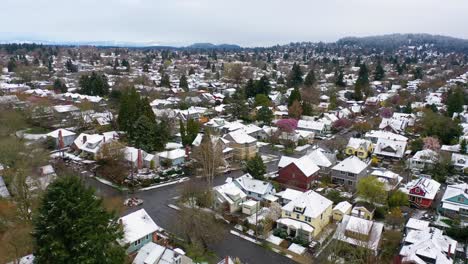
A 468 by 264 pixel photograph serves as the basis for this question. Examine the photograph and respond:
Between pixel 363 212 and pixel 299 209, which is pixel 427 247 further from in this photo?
pixel 299 209

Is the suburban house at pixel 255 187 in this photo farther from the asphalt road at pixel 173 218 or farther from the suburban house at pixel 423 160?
the suburban house at pixel 423 160

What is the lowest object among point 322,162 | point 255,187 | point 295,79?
point 255,187

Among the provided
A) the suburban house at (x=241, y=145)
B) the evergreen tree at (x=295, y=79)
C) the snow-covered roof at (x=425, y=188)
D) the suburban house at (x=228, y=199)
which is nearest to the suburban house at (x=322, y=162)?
the snow-covered roof at (x=425, y=188)

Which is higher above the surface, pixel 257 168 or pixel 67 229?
pixel 67 229

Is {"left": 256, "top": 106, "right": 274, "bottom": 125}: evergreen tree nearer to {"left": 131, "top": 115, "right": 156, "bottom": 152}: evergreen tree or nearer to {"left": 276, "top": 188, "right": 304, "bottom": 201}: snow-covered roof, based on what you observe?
{"left": 131, "top": 115, "right": 156, "bottom": 152}: evergreen tree

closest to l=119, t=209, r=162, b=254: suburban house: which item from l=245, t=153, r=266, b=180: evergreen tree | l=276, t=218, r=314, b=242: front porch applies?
l=276, t=218, r=314, b=242: front porch

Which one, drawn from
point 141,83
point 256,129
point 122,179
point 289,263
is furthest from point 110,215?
point 141,83

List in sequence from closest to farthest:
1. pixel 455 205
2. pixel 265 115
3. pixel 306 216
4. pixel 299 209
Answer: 1. pixel 306 216
2. pixel 299 209
3. pixel 455 205
4. pixel 265 115

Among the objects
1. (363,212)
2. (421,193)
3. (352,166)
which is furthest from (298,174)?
(421,193)
